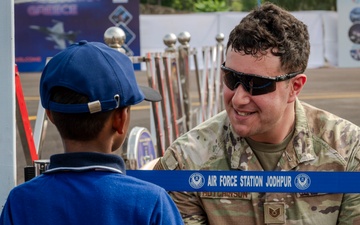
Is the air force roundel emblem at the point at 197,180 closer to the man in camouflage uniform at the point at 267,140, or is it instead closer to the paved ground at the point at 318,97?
the man in camouflage uniform at the point at 267,140

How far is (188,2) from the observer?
103ft

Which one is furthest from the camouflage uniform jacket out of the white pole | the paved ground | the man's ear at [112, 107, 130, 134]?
the paved ground

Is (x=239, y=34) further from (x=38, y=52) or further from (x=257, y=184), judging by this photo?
(x=38, y=52)

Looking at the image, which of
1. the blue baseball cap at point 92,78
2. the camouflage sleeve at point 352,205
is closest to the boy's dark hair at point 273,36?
the camouflage sleeve at point 352,205

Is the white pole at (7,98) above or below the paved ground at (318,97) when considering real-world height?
above

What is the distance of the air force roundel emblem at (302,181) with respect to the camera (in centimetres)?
297

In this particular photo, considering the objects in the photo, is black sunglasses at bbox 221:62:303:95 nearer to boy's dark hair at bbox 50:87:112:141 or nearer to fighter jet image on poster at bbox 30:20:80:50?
boy's dark hair at bbox 50:87:112:141

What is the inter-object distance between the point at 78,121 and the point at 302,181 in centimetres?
108

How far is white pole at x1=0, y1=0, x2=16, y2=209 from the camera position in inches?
107

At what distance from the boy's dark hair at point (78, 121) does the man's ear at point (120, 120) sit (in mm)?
29

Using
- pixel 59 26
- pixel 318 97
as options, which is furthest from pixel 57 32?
pixel 318 97

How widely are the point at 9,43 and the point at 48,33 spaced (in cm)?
1927

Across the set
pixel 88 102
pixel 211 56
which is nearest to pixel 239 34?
pixel 88 102

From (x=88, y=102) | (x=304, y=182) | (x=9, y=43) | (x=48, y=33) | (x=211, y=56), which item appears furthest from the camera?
(x=48, y=33)
